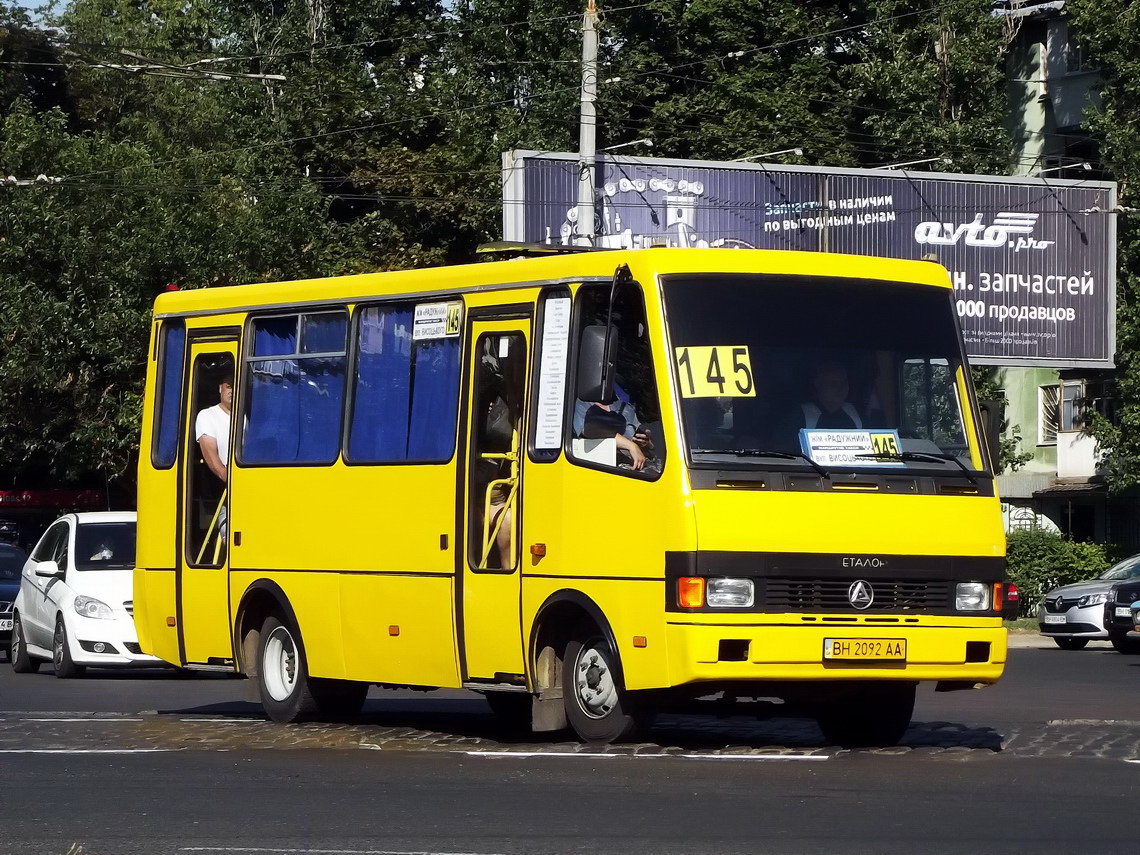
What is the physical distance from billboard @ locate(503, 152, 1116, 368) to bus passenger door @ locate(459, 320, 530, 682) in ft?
70.0

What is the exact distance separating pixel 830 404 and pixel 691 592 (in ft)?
4.71

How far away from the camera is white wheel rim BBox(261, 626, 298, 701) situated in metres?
14.9

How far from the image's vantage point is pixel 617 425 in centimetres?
1223

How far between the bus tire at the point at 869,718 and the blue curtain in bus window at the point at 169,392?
17.5ft

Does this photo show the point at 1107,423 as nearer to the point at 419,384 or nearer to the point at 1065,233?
the point at 1065,233

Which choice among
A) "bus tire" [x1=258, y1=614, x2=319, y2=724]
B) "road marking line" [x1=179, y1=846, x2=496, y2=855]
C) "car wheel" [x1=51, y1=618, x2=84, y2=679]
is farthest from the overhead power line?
"road marking line" [x1=179, y1=846, x2=496, y2=855]

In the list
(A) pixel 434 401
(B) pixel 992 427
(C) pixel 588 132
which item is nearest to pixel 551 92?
(C) pixel 588 132

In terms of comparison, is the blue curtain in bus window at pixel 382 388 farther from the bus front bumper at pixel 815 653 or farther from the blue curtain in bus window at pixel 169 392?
the bus front bumper at pixel 815 653

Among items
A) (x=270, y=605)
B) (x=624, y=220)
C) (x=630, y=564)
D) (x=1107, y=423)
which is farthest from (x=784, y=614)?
(x=1107, y=423)

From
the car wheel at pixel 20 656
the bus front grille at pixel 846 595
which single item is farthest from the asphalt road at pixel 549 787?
the car wheel at pixel 20 656

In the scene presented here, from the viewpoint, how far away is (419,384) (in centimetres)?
1380

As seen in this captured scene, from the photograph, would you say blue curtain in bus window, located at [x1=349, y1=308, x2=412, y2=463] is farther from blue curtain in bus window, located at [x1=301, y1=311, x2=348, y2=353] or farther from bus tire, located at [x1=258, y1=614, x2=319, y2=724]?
bus tire, located at [x1=258, y1=614, x2=319, y2=724]

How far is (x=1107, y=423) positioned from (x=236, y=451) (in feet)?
111

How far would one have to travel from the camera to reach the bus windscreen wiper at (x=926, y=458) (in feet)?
40.4
